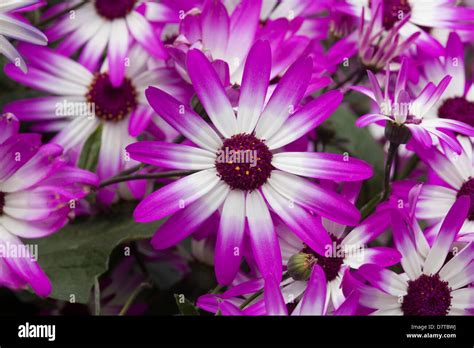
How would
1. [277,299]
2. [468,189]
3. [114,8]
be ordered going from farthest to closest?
[114,8]
[468,189]
[277,299]

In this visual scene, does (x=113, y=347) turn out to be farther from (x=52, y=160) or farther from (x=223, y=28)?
(x=223, y=28)

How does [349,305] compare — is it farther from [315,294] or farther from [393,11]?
[393,11]

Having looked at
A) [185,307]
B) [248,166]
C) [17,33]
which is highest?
[17,33]

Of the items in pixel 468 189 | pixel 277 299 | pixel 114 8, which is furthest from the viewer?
pixel 114 8

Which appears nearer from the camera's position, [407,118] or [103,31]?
[407,118]

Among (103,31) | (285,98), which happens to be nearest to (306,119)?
(285,98)

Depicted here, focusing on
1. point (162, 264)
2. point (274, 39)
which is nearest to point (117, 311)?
point (162, 264)

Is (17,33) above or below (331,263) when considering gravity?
above

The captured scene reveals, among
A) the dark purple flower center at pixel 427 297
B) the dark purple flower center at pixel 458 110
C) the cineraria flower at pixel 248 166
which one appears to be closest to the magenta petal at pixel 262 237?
the cineraria flower at pixel 248 166
